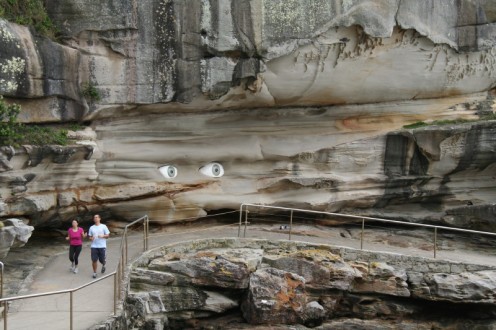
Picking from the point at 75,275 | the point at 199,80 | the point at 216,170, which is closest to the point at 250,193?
the point at 216,170

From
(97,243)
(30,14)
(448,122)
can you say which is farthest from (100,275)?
(448,122)

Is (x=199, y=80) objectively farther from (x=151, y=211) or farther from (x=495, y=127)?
(x=495, y=127)

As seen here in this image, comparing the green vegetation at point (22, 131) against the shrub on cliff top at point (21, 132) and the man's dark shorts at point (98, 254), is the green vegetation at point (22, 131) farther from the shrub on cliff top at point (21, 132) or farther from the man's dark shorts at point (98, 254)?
the man's dark shorts at point (98, 254)

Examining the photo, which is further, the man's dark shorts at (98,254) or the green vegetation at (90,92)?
the green vegetation at (90,92)

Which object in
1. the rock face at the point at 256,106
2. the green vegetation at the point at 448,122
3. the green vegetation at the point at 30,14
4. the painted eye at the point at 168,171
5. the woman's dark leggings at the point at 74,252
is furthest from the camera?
the green vegetation at the point at 448,122

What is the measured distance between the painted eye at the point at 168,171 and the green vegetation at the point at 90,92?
2.20m

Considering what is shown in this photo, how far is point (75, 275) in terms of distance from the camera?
1043 centimetres

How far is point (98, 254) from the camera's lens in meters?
10.3

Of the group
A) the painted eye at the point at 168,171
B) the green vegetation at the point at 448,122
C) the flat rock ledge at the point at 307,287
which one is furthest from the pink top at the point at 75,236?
the green vegetation at the point at 448,122

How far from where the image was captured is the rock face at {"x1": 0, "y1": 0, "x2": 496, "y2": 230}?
12.0 m

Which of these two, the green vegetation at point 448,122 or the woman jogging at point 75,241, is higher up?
the green vegetation at point 448,122

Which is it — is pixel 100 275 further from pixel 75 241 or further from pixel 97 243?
pixel 75 241

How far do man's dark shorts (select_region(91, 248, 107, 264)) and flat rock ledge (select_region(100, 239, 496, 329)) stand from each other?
910mm

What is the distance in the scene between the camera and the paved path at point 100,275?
8.30m
